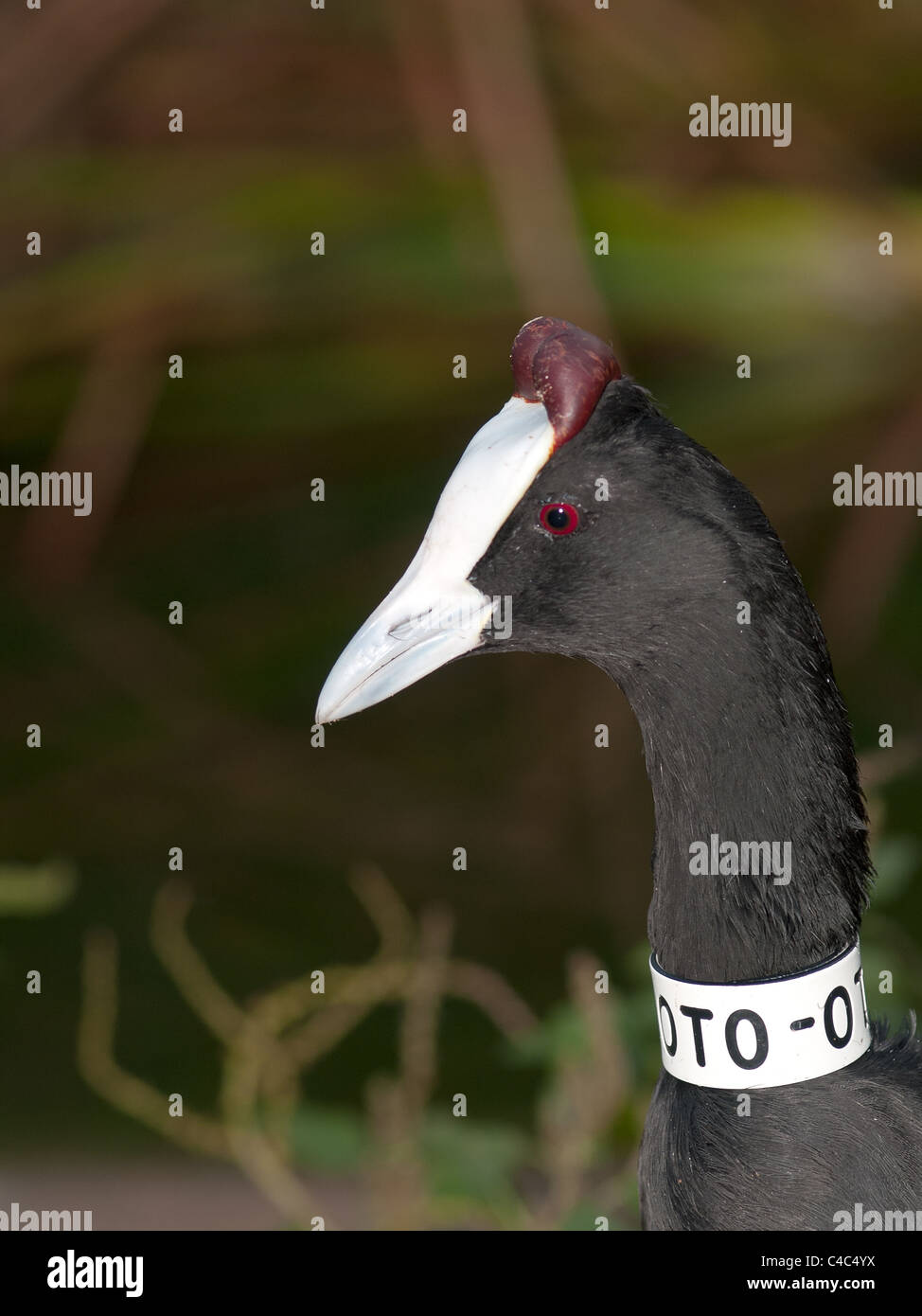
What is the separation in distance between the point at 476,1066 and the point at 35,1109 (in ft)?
1.82

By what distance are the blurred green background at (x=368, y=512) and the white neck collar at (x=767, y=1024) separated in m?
0.44

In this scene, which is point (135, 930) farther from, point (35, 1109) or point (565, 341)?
point (565, 341)

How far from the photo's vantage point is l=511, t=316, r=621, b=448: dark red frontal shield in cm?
93

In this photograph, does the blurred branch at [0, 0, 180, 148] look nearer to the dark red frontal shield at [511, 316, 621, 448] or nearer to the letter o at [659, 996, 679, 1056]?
the dark red frontal shield at [511, 316, 621, 448]

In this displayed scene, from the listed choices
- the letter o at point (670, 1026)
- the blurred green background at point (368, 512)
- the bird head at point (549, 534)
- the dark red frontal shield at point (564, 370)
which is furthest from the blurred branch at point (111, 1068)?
the dark red frontal shield at point (564, 370)

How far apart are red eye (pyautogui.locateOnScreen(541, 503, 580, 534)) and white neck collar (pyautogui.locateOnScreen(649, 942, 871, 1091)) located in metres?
0.28

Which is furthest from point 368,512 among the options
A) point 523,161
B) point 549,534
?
point 549,534

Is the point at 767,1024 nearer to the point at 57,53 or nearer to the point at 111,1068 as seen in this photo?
the point at 111,1068

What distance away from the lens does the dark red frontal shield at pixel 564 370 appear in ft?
3.04

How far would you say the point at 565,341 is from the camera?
94 centimetres

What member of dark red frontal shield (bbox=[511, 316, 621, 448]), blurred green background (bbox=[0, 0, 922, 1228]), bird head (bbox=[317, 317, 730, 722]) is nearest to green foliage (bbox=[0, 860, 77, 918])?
blurred green background (bbox=[0, 0, 922, 1228])

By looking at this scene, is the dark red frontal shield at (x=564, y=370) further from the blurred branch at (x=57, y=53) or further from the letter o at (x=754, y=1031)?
the blurred branch at (x=57, y=53)

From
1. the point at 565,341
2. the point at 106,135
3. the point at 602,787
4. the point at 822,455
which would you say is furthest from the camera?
the point at 602,787

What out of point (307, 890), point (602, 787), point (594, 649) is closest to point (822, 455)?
point (602, 787)
